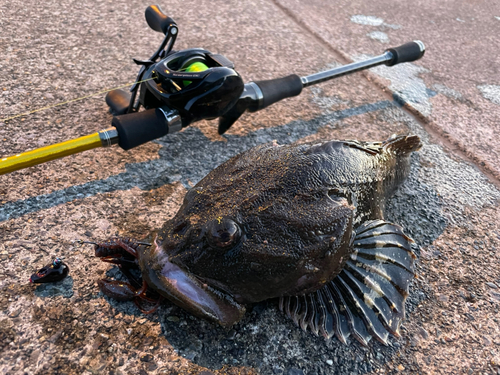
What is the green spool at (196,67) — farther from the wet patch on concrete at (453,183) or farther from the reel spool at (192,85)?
the wet patch on concrete at (453,183)

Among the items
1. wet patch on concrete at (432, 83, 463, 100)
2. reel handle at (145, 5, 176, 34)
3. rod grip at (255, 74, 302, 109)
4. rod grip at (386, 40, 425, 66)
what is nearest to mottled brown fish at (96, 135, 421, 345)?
rod grip at (255, 74, 302, 109)

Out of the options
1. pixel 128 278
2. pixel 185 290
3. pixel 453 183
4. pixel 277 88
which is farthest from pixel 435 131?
pixel 128 278

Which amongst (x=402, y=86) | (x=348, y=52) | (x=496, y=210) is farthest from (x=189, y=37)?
(x=496, y=210)

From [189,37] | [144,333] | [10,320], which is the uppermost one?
[189,37]

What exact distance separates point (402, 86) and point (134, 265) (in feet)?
10.3

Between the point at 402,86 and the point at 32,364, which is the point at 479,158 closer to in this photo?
the point at 402,86

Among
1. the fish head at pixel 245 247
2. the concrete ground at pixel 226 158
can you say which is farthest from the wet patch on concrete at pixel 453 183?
the fish head at pixel 245 247

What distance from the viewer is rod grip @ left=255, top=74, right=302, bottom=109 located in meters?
2.81

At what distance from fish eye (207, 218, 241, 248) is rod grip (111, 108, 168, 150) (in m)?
0.88

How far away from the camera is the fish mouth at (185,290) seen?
168 centimetres

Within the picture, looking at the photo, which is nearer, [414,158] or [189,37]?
[414,158]

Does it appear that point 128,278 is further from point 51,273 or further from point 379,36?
point 379,36

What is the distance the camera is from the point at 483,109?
3.72 metres

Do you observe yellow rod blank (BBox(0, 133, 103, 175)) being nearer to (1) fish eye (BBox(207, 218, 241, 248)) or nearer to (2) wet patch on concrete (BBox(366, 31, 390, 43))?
(1) fish eye (BBox(207, 218, 241, 248))
